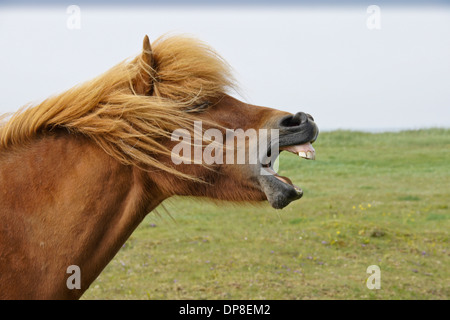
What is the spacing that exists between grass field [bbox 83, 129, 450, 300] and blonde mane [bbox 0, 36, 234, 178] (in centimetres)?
57

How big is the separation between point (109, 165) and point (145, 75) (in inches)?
21.9

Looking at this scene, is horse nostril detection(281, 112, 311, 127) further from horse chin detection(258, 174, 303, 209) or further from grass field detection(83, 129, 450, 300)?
grass field detection(83, 129, 450, 300)

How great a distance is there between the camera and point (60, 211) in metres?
2.65

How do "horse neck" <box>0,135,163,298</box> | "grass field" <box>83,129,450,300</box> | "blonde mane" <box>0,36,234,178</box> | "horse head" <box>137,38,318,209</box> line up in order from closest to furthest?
"horse neck" <box>0,135,163,298</box>
"blonde mane" <box>0,36,234,178</box>
"horse head" <box>137,38,318,209</box>
"grass field" <box>83,129,450,300</box>

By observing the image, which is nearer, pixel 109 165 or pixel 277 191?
pixel 109 165

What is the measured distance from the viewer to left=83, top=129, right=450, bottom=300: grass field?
717 cm

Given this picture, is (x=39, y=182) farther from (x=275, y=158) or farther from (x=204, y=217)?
(x=204, y=217)

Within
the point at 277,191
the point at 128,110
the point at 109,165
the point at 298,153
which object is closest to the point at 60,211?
the point at 109,165

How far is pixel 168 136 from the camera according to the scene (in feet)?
9.25

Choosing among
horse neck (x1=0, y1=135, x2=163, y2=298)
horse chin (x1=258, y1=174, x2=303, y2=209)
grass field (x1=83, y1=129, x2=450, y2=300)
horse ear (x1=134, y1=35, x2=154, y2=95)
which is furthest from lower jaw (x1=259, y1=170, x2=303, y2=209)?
horse ear (x1=134, y1=35, x2=154, y2=95)

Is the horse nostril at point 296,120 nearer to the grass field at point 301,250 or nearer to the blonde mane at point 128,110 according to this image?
the blonde mane at point 128,110

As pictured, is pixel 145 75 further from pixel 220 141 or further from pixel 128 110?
pixel 220 141

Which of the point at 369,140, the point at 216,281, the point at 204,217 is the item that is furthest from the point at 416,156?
the point at 216,281

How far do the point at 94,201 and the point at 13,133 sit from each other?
1.99ft
